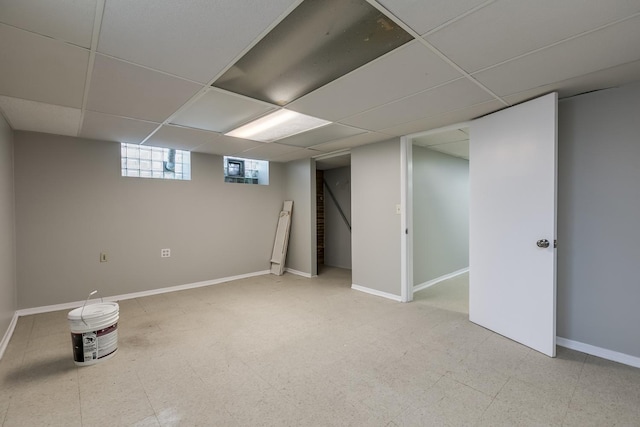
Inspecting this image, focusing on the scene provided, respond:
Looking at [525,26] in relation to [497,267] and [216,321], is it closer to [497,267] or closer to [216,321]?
[497,267]

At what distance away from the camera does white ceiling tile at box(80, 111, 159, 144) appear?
2862 mm

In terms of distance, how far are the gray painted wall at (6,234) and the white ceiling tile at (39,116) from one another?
0.45 ft

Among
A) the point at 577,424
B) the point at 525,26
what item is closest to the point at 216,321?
the point at 577,424

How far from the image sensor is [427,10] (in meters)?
1.34

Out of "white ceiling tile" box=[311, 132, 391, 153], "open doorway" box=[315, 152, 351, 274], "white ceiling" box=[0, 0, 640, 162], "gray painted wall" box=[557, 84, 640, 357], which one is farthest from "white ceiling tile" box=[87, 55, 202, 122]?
"open doorway" box=[315, 152, 351, 274]

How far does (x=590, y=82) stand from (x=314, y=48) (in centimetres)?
223

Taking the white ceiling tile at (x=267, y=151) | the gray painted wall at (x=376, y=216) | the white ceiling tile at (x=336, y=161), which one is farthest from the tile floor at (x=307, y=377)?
the white ceiling tile at (x=336, y=161)

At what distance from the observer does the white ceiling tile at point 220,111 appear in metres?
2.39

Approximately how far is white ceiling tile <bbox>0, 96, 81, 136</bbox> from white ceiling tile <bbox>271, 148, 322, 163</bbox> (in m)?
2.81

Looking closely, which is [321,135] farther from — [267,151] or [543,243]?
[543,243]

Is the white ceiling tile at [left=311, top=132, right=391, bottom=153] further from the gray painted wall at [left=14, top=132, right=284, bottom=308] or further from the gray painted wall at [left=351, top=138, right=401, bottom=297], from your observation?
the gray painted wall at [left=14, top=132, right=284, bottom=308]

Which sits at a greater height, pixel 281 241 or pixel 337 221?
pixel 337 221

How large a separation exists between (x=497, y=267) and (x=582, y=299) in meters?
0.68

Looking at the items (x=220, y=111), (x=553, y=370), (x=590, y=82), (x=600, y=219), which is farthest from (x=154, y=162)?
(x=600, y=219)
